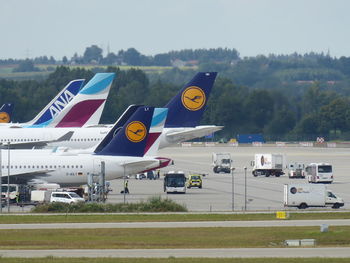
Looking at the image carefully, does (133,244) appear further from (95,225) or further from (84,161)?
(84,161)

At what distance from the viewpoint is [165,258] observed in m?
46.5

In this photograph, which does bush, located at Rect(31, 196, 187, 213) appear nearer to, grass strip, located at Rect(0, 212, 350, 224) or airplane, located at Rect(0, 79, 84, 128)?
grass strip, located at Rect(0, 212, 350, 224)

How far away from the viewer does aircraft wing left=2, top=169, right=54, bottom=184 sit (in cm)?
8556

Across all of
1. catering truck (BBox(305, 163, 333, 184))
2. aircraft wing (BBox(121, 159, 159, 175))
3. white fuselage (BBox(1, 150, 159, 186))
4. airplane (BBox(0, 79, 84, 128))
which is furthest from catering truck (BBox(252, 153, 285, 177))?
white fuselage (BBox(1, 150, 159, 186))

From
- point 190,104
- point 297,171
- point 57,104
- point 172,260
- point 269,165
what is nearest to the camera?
point 172,260

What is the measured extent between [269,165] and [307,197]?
154 ft

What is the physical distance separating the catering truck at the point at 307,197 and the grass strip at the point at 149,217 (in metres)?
6.94

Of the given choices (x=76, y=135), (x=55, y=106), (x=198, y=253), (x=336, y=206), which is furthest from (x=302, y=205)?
(x=55, y=106)

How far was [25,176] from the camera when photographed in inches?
3383

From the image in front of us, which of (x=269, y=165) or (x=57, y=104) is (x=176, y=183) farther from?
(x=57, y=104)

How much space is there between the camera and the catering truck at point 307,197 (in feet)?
251

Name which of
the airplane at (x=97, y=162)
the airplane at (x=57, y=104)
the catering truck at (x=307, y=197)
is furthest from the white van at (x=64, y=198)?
the airplane at (x=57, y=104)

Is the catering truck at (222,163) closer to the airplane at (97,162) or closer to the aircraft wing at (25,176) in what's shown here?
the airplane at (97,162)

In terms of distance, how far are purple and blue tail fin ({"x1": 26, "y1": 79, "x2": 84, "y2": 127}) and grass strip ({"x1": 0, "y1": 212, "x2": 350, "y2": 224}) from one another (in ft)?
189
